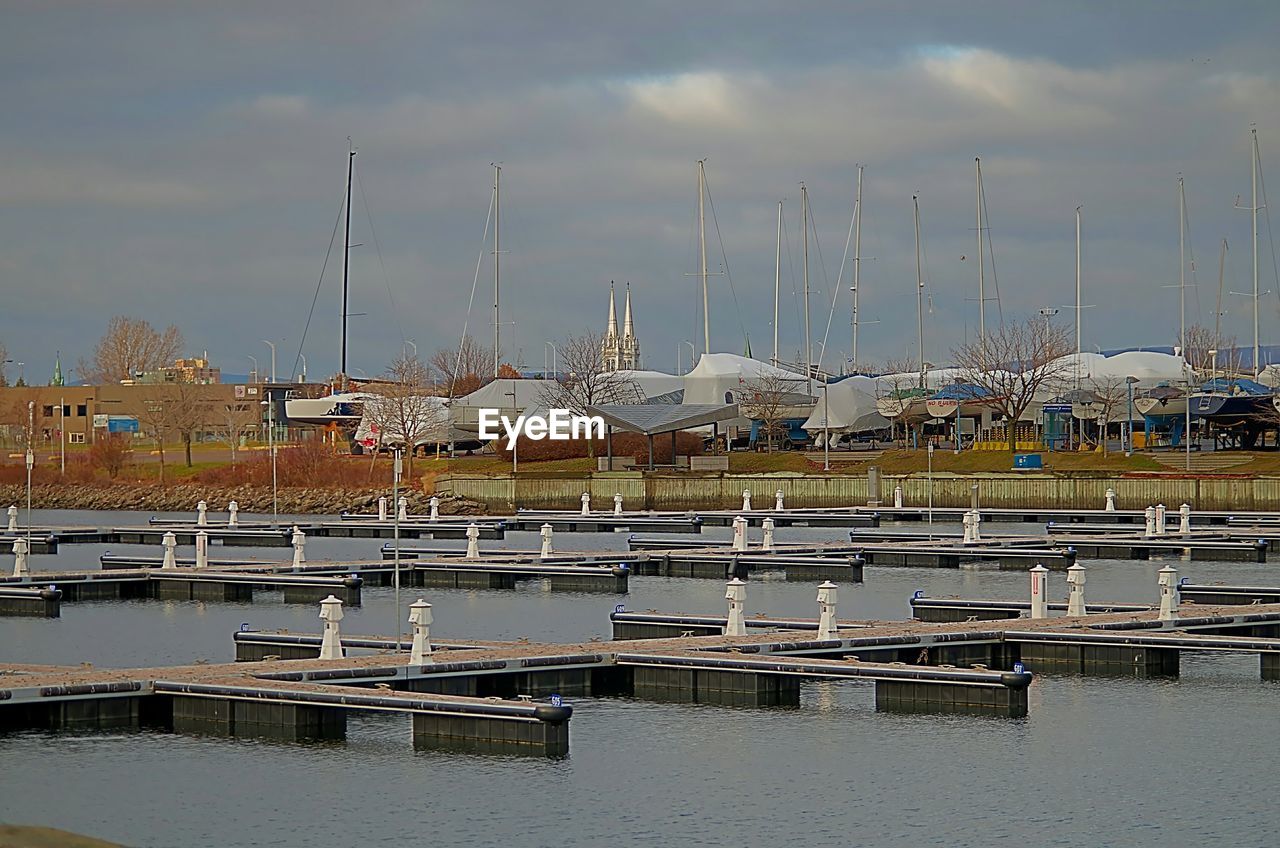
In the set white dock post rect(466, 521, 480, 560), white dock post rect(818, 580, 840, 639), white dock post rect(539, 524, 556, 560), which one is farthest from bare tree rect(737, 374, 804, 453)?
white dock post rect(818, 580, 840, 639)

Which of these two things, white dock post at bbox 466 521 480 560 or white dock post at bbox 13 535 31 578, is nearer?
Result: white dock post at bbox 13 535 31 578

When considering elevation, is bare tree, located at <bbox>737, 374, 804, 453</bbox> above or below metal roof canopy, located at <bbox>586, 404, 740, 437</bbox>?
above

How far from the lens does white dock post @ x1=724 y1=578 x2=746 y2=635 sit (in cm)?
3194

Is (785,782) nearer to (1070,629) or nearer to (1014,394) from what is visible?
(1070,629)

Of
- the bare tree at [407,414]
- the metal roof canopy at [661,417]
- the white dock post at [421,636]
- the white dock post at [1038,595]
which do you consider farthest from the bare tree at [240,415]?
the white dock post at [421,636]

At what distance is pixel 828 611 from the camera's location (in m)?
31.5

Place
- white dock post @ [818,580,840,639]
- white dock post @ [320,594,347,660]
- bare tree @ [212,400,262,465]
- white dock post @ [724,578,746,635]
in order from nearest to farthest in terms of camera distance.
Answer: white dock post @ [320,594,347,660] → white dock post @ [818,580,840,639] → white dock post @ [724,578,746,635] → bare tree @ [212,400,262,465]

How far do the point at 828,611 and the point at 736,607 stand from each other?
162cm

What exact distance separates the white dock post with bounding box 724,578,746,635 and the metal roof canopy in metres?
56.0

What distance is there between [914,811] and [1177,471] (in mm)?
62309

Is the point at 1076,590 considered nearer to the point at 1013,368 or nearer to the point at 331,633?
the point at 331,633

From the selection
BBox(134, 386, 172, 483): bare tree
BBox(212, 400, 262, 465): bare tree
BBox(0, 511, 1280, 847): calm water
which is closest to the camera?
BBox(0, 511, 1280, 847): calm water

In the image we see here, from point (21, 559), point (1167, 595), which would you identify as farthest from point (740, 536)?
point (1167, 595)

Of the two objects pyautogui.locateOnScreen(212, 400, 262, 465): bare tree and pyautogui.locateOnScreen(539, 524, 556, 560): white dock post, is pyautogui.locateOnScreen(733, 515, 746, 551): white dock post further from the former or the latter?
pyautogui.locateOnScreen(212, 400, 262, 465): bare tree
